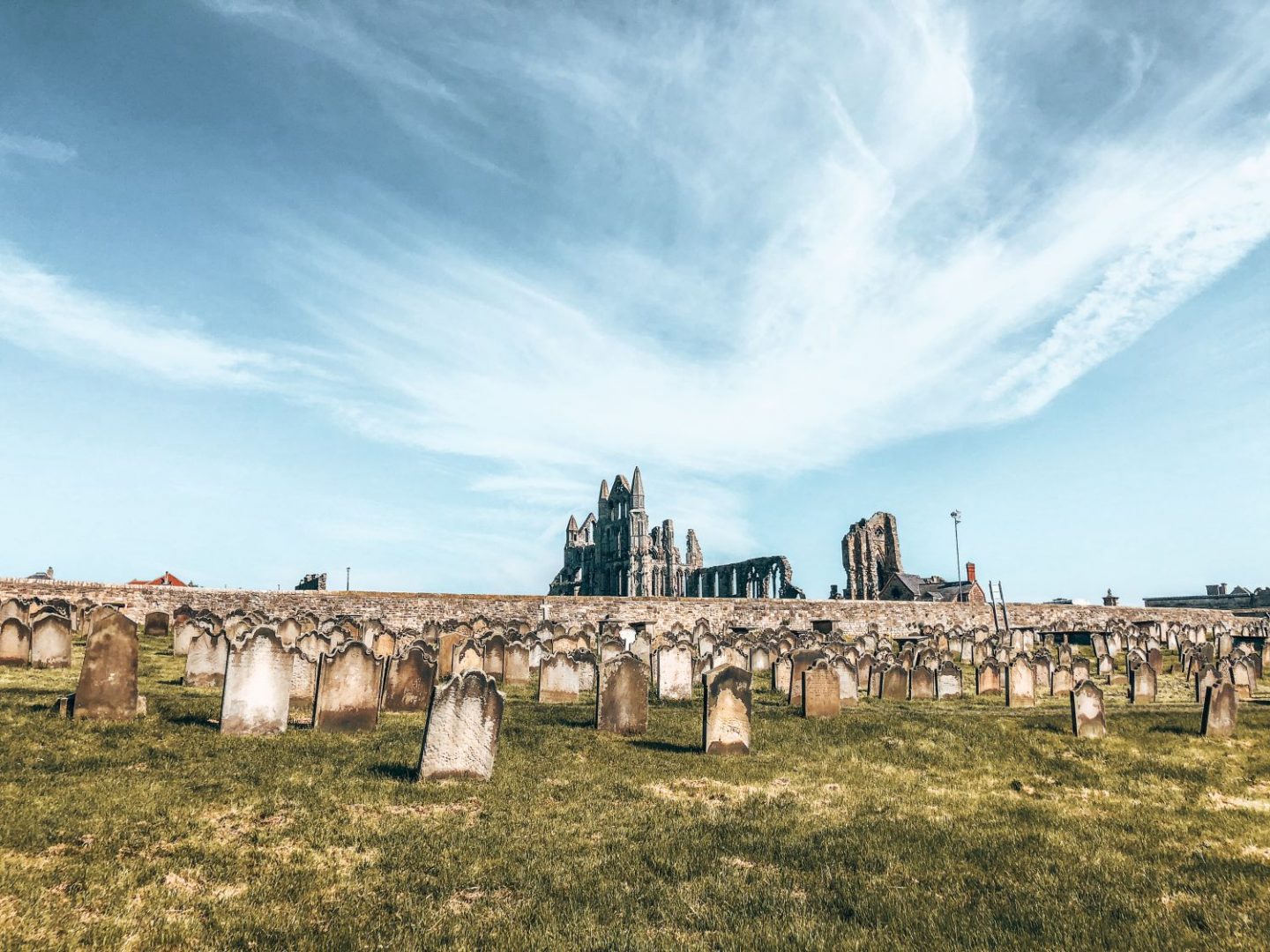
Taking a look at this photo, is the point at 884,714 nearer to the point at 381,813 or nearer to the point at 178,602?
the point at 381,813

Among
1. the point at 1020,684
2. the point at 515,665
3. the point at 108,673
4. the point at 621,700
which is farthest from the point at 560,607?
the point at 108,673

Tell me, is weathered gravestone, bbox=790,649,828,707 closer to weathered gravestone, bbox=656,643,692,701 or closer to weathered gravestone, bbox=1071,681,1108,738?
weathered gravestone, bbox=656,643,692,701

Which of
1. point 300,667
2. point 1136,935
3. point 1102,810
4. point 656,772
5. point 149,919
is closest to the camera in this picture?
point 149,919

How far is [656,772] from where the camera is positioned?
29.0 ft

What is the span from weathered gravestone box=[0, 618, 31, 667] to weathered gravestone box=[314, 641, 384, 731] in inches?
365

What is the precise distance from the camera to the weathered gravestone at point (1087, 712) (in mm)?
11688

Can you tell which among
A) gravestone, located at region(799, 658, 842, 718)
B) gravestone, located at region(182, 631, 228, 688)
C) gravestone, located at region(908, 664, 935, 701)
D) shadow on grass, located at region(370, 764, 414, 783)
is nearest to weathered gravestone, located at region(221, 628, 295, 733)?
shadow on grass, located at region(370, 764, 414, 783)

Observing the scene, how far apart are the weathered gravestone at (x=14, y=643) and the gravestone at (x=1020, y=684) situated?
1893 centimetres

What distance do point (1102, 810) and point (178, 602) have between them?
1199 inches

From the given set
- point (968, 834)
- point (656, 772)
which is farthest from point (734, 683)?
point (968, 834)

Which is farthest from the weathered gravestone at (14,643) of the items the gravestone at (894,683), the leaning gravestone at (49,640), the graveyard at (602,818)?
the gravestone at (894,683)

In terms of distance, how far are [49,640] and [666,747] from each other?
1262 centimetres

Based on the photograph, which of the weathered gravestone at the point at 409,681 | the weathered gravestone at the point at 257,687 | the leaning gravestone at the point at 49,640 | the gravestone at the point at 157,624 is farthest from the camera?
the gravestone at the point at 157,624

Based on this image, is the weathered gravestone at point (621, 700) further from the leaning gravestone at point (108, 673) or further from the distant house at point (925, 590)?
the distant house at point (925, 590)
